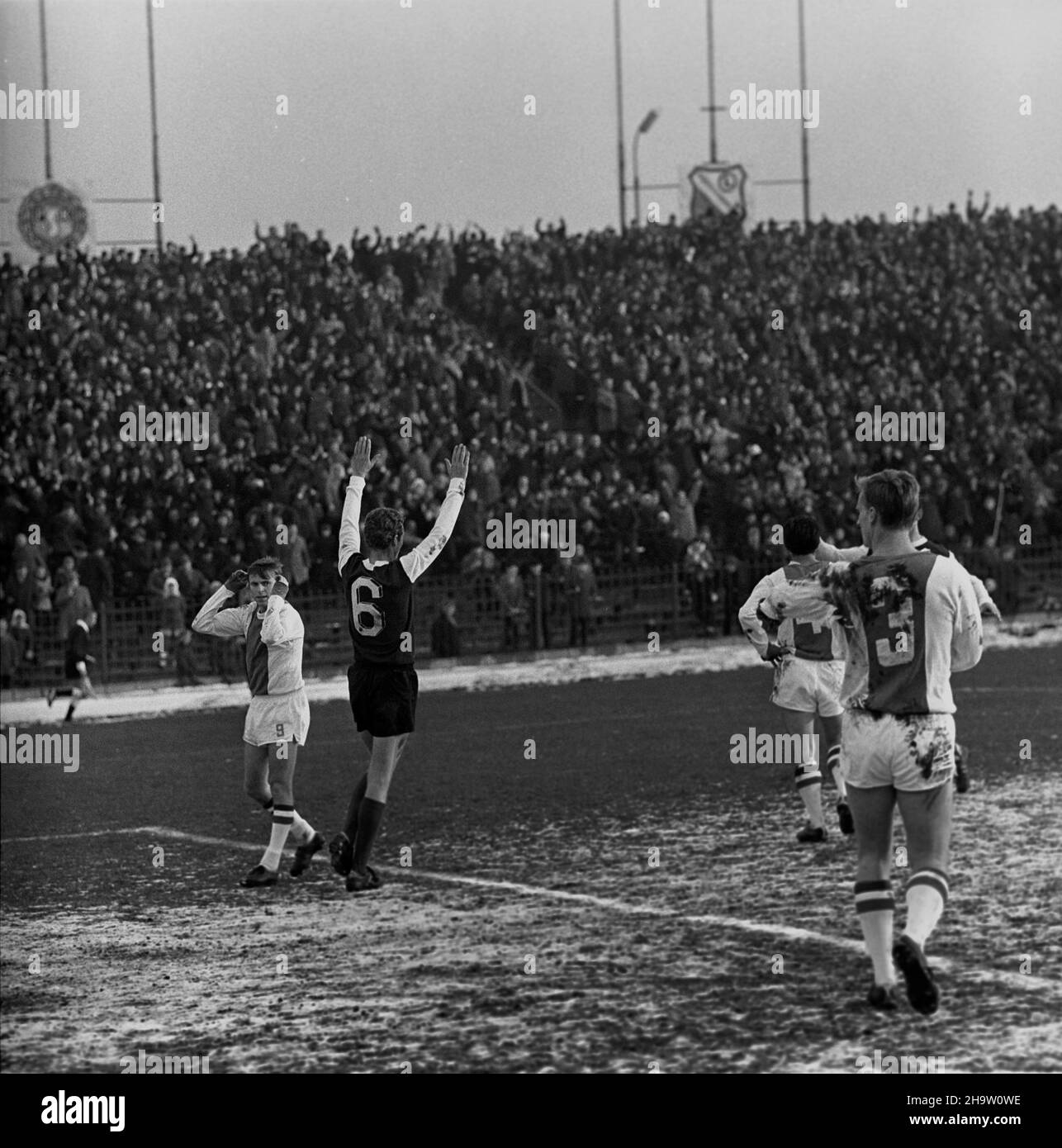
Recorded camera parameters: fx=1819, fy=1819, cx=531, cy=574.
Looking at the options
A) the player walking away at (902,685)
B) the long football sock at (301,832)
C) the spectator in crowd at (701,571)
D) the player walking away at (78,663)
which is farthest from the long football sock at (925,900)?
the spectator in crowd at (701,571)

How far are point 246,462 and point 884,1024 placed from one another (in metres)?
14.9

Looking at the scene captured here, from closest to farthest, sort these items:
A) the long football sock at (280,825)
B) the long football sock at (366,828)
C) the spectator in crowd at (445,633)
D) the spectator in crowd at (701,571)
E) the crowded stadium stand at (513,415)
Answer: the long football sock at (366,828) < the long football sock at (280,825) < the crowded stadium stand at (513,415) < the spectator in crowd at (445,633) < the spectator in crowd at (701,571)

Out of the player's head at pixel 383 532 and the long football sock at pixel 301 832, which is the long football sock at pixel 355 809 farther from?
the player's head at pixel 383 532

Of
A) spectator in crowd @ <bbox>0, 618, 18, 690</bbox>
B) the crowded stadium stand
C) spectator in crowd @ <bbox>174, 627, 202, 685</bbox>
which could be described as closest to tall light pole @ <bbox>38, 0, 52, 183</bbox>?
the crowded stadium stand

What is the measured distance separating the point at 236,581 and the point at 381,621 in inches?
28.2

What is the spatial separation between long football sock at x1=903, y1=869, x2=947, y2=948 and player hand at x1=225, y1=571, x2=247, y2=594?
3.56 meters

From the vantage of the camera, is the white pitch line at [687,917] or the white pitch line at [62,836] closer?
the white pitch line at [687,917]

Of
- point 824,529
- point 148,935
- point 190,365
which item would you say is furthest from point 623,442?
point 148,935

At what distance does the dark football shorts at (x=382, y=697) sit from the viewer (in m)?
8.20

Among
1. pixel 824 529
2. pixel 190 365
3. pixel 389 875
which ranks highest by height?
pixel 190 365

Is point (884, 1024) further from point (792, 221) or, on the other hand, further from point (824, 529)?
point (792, 221)

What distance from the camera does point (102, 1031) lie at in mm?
6598

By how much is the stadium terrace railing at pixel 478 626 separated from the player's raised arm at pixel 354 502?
1167cm

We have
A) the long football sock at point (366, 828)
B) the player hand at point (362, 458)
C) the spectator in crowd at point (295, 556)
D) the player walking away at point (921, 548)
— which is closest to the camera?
the player walking away at point (921, 548)
